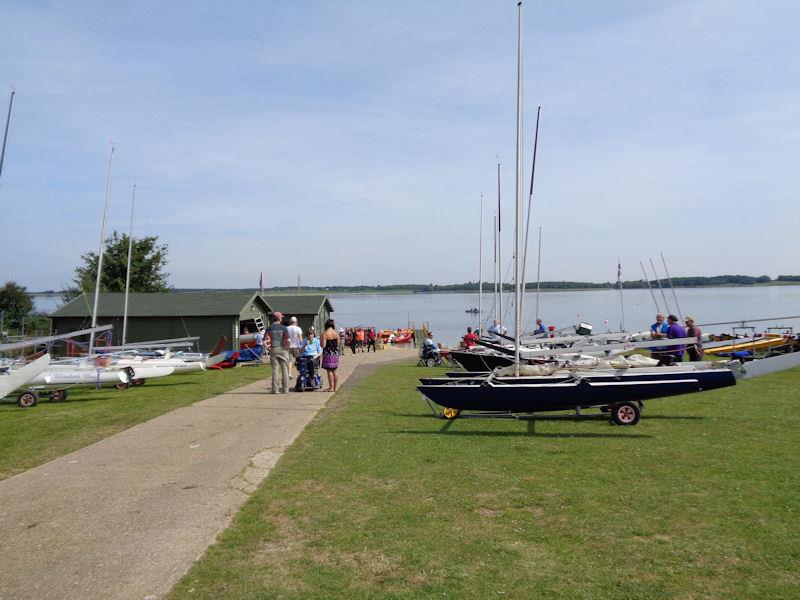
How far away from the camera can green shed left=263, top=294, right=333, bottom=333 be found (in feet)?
112

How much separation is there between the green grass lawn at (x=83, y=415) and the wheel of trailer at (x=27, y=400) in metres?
0.18

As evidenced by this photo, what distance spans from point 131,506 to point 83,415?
7.00 m

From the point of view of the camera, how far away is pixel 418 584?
4668 millimetres

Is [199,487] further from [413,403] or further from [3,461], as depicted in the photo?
[413,403]

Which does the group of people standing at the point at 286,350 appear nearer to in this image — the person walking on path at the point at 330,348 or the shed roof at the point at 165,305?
the person walking on path at the point at 330,348

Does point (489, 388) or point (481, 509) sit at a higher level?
point (489, 388)

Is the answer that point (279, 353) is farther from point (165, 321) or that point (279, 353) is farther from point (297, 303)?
point (297, 303)

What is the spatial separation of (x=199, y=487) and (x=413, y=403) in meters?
6.99

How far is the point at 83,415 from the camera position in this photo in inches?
497

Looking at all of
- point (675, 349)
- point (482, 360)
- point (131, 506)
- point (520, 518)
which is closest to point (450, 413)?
point (520, 518)

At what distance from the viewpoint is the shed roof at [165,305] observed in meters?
27.6

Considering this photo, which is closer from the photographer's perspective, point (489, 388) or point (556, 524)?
point (556, 524)

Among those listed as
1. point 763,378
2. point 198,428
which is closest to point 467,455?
point 198,428

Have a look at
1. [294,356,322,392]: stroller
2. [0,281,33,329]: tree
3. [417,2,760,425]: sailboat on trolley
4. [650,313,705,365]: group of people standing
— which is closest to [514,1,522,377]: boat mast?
[417,2,760,425]: sailboat on trolley
